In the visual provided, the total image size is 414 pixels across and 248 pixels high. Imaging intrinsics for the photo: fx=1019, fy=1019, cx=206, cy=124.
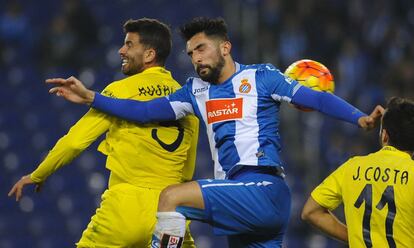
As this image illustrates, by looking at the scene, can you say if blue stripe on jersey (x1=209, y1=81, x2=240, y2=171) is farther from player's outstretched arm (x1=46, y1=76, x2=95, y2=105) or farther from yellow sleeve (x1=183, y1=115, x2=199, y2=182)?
player's outstretched arm (x1=46, y1=76, x2=95, y2=105)

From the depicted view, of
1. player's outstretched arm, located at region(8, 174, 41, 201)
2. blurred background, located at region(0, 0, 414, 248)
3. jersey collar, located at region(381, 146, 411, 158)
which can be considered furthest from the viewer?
blurred background, located at region(0, 0, 414, 248)

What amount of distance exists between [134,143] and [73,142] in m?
0.39

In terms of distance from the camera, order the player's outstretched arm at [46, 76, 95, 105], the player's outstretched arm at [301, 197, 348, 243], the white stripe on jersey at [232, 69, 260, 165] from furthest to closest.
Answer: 1. the player's outstretched arm at [46, 76, 95, 105]
2. the white stripe on jersey at [232, 69, 260, 165]
3. the player's outstretched arm at [301, 197, 348, 243]

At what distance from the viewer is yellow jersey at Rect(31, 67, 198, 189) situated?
641 centimetres

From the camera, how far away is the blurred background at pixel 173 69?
12500 mm

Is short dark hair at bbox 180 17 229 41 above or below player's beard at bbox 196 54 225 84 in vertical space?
above

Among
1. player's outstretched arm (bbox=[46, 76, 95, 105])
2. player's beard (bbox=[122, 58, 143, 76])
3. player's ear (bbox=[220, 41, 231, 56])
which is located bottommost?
player's outstretched arm (bbox=[46, 76, 95, 105])

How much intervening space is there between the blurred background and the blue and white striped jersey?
6.10m

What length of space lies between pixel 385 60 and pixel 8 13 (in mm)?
5144

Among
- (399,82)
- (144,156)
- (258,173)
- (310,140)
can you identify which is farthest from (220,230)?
(399,82)

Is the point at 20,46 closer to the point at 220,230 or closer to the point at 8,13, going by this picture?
the point at 8,13

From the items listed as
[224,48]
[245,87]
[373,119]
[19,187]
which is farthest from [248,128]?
[19,187]

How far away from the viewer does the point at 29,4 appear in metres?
14.5

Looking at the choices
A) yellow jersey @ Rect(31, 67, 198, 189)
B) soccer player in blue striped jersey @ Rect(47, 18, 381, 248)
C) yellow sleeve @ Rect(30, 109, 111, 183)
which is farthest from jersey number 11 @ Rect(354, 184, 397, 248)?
yellow sleeve @ Rect(30, 109, 111, 183)
